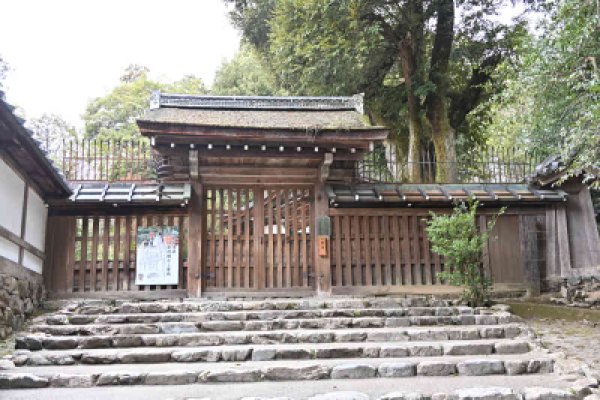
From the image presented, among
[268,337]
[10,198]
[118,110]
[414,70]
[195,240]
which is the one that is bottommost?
[268,337]

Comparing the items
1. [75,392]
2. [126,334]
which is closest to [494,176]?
[126,334]

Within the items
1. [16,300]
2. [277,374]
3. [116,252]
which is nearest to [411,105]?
[116,252]

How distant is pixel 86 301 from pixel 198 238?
7.96 feet

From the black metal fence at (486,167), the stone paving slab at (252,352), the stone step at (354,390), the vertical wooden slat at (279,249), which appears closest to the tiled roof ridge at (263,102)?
the black metal fence at (486,167)

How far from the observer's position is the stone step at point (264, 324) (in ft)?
24.6

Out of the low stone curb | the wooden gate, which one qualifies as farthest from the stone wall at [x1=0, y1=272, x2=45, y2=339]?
the wooden gate

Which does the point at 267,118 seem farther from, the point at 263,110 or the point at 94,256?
the point at 94,256

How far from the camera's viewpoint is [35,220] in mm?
9445

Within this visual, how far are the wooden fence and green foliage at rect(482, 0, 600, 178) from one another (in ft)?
25.1

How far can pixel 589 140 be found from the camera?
6973 mm

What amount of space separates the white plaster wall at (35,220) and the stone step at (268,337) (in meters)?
2.52

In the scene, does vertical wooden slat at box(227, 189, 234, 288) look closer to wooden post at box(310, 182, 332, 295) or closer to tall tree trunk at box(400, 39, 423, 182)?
wooden post at box(310, 182, 332, 295)

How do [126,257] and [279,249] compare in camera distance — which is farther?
[279,249]

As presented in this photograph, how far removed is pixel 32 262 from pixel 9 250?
56.1 inches
